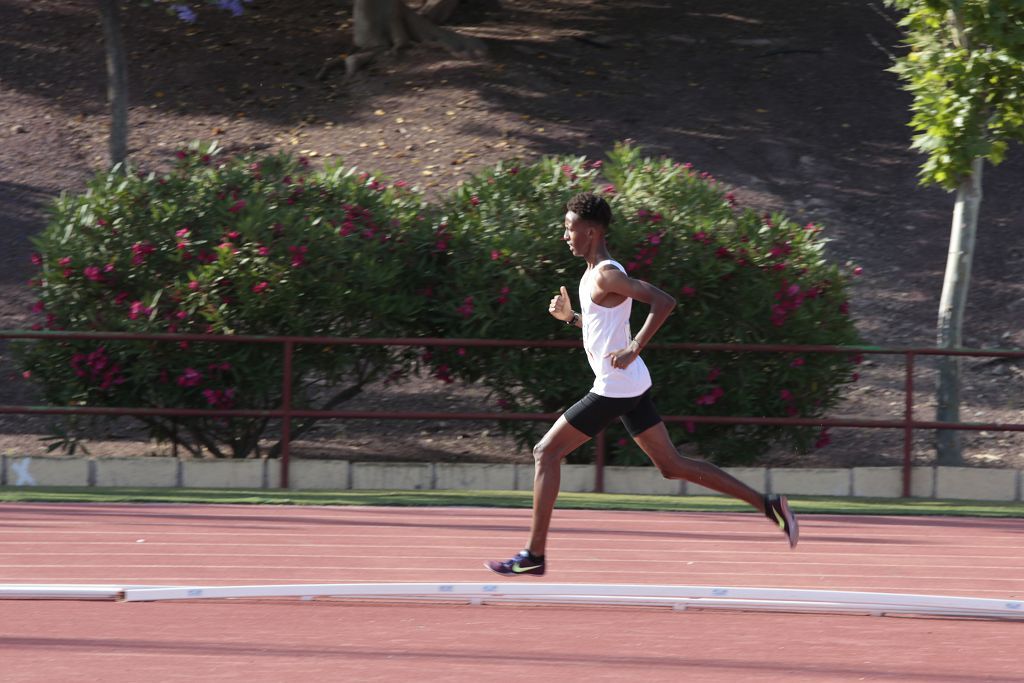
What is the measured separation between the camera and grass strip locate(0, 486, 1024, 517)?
10.1 meters

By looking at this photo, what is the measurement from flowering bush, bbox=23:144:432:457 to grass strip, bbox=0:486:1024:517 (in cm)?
116

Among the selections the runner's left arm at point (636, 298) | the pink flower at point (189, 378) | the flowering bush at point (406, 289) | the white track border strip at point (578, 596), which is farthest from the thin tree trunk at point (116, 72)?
the runner's left arm at point (636, 298)

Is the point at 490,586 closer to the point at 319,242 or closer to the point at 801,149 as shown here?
the point at 319,242

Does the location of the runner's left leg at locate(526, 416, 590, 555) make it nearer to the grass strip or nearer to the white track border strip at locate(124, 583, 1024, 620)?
the white track border strip at locate(124, 583, 1024, 620)

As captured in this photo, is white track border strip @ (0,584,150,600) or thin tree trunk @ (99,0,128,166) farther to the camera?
thin tree trunk @ (99,0,128,166)

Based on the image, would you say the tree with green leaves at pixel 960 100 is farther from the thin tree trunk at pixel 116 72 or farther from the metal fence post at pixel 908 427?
the thin tree trunk at pixel 116 72

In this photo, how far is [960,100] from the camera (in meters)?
11.9

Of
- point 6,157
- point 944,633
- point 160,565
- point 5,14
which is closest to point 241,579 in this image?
point 160,565

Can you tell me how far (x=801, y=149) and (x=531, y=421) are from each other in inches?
488

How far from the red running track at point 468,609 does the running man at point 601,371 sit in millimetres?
593

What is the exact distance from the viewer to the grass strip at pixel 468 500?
1013 centimetres

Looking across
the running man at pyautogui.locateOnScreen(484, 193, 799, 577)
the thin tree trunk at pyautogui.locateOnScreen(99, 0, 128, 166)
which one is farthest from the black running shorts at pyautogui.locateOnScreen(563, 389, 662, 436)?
the thin tree trunk at pyautogui.locateOnScreen(99, 0, 128, 166)

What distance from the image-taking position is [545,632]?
5.96m

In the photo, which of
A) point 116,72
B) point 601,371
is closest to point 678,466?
point 601,371
